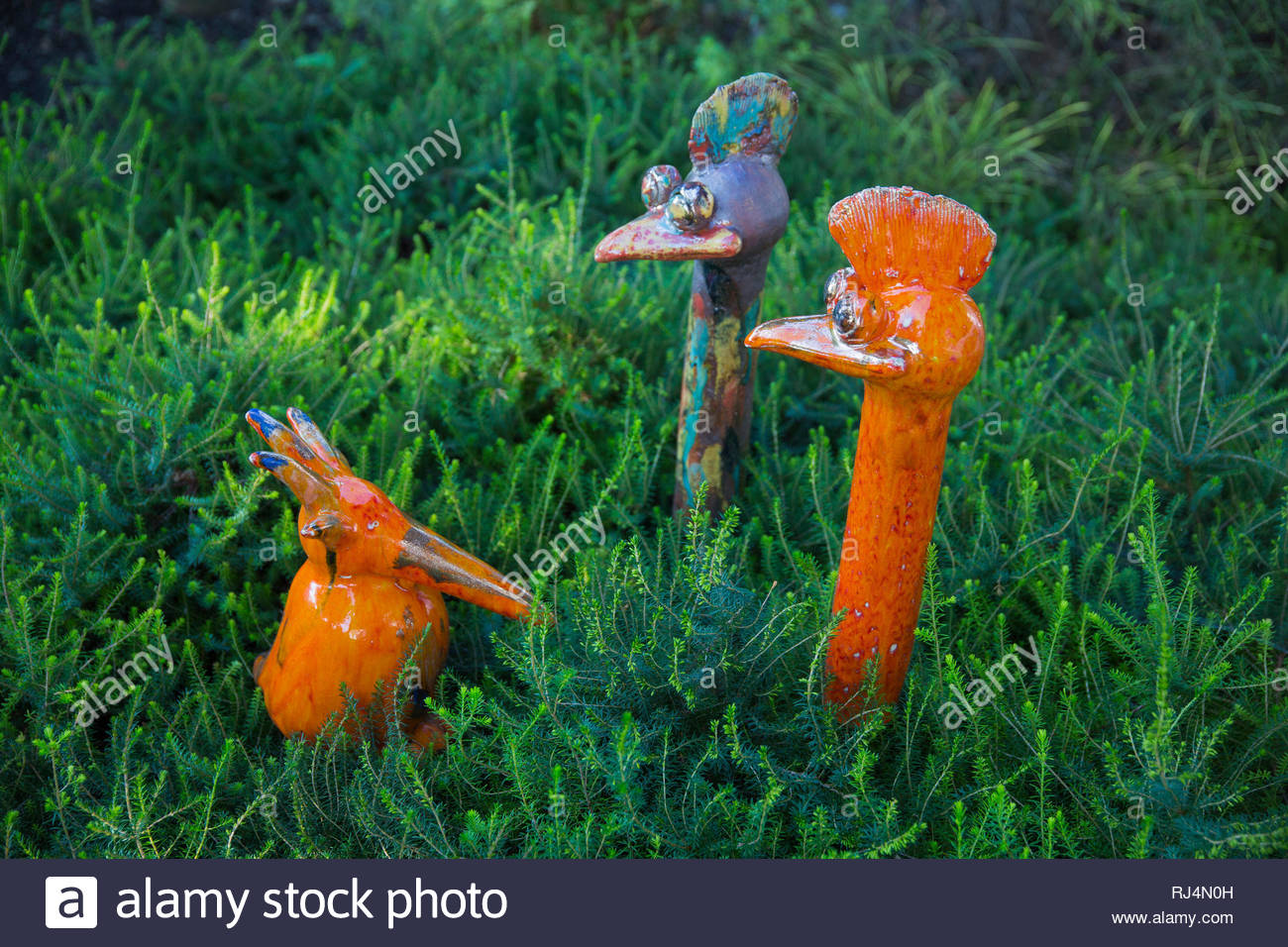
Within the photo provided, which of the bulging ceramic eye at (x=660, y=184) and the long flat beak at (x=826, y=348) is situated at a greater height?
the bulging ceramic eye at (x=660, y=184)

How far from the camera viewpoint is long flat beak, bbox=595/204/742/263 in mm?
1610

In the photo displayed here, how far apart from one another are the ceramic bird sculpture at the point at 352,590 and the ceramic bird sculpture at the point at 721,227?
0.48 metres

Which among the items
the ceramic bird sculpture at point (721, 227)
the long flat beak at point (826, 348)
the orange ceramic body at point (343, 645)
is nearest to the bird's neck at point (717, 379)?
the ceramic bird sculpture at point (721, 227)

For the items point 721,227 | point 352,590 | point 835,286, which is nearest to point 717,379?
point 721,227

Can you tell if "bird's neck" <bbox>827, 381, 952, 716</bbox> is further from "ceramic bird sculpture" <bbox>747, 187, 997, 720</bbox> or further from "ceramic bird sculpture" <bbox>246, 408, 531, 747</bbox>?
"ceramic bird sculpture" <bbox>246, 408, 531, 747</bbox>

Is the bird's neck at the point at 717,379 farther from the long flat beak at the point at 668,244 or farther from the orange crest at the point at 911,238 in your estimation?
the orange crest at the point at 911,238

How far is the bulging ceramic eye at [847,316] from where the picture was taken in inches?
51.3

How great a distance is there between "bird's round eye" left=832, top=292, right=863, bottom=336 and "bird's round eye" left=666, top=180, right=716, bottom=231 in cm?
36

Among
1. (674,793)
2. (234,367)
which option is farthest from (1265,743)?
(234,367)

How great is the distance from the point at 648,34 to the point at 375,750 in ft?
11.1

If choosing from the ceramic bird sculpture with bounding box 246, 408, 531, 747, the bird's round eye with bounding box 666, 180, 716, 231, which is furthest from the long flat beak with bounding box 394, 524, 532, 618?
the bird's round eye with bounding box 666, 180, 716, 231

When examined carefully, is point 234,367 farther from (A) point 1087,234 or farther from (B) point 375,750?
(A) point 1087,234

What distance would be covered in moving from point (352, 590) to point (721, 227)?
0.74 meters

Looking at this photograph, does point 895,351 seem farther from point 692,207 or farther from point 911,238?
point 692,207
